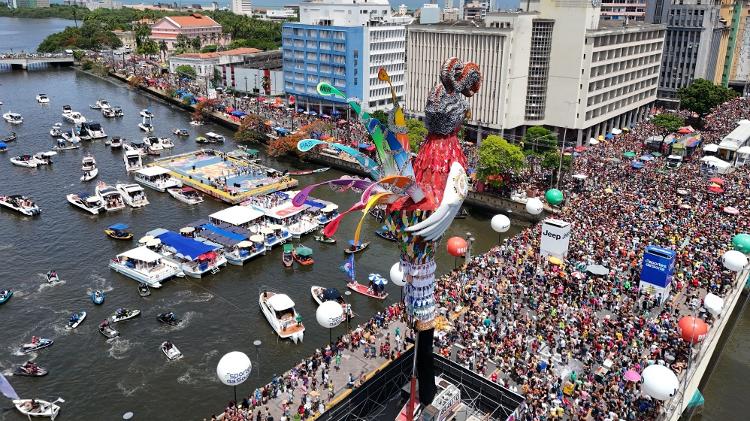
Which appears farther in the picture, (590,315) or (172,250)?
(172,250)

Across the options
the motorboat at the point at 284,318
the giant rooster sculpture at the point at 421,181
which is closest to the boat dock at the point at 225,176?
the motorboat at the point at 284,318

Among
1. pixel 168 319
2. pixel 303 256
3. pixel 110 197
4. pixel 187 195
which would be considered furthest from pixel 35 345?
pixel 187 195

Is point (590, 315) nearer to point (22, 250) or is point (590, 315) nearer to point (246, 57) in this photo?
point (22, 250)

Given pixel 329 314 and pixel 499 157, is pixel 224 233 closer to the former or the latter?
pixel 329 314

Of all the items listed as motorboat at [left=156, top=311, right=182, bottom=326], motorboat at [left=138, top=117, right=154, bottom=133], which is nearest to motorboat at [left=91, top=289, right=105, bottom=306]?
motorboat at [left=156, top=311, right=182, bottom=326]

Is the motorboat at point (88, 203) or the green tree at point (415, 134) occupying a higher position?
the green tree at point (415, 134)

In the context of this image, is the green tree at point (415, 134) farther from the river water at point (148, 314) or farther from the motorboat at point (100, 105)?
the motorboat at point (100, 105)

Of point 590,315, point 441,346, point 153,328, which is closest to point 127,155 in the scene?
point 153,328
